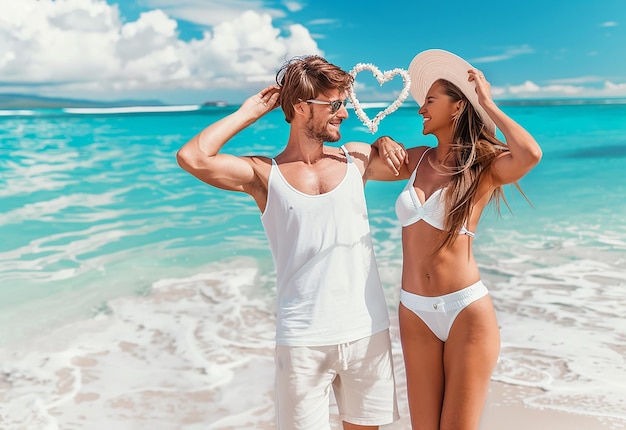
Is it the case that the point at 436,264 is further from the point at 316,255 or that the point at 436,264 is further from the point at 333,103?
the point at 333,103

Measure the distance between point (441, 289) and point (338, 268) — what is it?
50cm

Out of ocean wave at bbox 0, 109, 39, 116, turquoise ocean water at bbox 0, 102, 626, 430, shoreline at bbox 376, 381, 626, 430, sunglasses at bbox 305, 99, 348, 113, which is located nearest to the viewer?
sunglasses at bbox 305, 99, 348, 113

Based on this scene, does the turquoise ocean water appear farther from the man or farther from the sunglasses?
the sunglasses

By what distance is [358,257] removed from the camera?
3090 millimetres

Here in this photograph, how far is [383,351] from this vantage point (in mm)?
3104

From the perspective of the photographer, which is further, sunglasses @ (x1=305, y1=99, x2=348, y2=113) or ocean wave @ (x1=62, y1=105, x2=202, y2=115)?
ocean wave @ (x1=62, y1=105, x2=202, y2=115)

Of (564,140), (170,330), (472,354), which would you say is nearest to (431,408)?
(472,354)

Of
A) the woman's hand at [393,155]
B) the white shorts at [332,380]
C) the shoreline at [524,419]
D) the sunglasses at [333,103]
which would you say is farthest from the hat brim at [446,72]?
the shoreline at [524,419]

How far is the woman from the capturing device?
3.01m

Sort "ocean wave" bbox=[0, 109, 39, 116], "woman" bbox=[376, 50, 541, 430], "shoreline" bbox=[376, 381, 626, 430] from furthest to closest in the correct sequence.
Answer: "ocean wave" bbox=[0, 109, 39, 116]
"shoreline" bbox=[376, 381, 626, 430]
"woman" bbox=[376, 50, 541, 430]

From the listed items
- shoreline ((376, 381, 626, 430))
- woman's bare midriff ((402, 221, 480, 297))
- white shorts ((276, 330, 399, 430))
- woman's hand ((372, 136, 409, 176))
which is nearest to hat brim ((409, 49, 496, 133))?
woman's hand ((372, 136, 409, 176))

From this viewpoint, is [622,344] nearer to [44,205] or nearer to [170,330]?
[170,330]

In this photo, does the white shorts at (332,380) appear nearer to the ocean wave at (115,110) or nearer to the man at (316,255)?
the man at (316,255)

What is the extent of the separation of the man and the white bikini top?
209 mm
